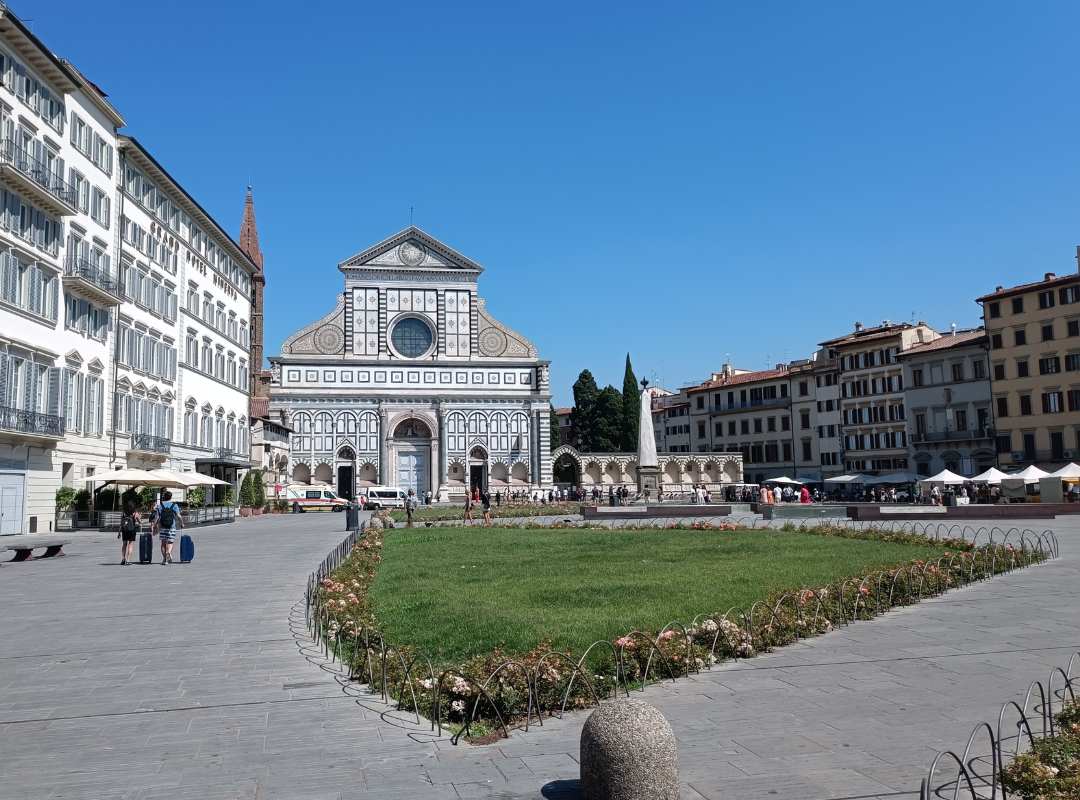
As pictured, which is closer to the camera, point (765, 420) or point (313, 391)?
point (313, 391)

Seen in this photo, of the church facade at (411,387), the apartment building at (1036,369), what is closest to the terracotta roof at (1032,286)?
the apartment building at (1036,369)

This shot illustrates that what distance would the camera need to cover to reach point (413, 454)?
6750cm

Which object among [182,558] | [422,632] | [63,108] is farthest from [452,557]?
[63,108]

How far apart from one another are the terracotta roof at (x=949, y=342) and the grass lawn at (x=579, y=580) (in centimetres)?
3849

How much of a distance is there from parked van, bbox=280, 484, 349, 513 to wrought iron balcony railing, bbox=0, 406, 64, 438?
25.6 m

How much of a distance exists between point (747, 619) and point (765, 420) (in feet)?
228

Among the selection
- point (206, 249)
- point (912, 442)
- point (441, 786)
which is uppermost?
point (206, 249)

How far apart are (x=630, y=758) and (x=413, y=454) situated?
63.5m

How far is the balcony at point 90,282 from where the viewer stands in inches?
1215

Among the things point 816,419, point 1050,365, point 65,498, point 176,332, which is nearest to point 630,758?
point 65,498

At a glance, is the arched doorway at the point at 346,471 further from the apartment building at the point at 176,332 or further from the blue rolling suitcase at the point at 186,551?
the blue rolling suitcase at the point at 186,551

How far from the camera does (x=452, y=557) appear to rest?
64.4 feet

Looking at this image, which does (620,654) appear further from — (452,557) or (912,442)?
(912,442)

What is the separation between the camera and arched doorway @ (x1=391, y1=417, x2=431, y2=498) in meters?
66.9
